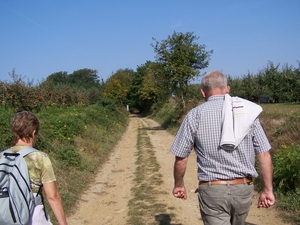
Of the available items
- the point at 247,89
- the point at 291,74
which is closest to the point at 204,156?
the point at 291,74

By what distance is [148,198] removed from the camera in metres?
7.90

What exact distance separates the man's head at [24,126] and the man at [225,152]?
133 cm

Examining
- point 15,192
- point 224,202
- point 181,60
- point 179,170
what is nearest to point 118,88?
point 181,60

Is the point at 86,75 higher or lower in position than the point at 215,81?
higher

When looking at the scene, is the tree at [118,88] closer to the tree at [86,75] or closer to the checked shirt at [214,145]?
the checked shirt at [214,145]

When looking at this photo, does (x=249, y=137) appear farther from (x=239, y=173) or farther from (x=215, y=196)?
(x=215, y=196)

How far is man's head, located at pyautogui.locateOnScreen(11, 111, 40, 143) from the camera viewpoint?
10.1 ft

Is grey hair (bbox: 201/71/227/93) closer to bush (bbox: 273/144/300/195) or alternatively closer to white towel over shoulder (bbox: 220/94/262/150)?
white towel over shoulder (bbox: 220/94/262/150)

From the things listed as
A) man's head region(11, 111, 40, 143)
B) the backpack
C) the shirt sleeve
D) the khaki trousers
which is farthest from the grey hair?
the backpack

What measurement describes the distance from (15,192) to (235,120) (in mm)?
1943

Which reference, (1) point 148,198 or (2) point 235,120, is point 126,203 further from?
(2) point 235,120

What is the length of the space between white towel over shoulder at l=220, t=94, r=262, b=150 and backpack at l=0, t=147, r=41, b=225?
1678mm

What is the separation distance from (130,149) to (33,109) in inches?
201

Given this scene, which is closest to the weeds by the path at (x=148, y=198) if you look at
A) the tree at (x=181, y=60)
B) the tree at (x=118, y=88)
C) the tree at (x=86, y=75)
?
the tree at (x=181, y=60)
